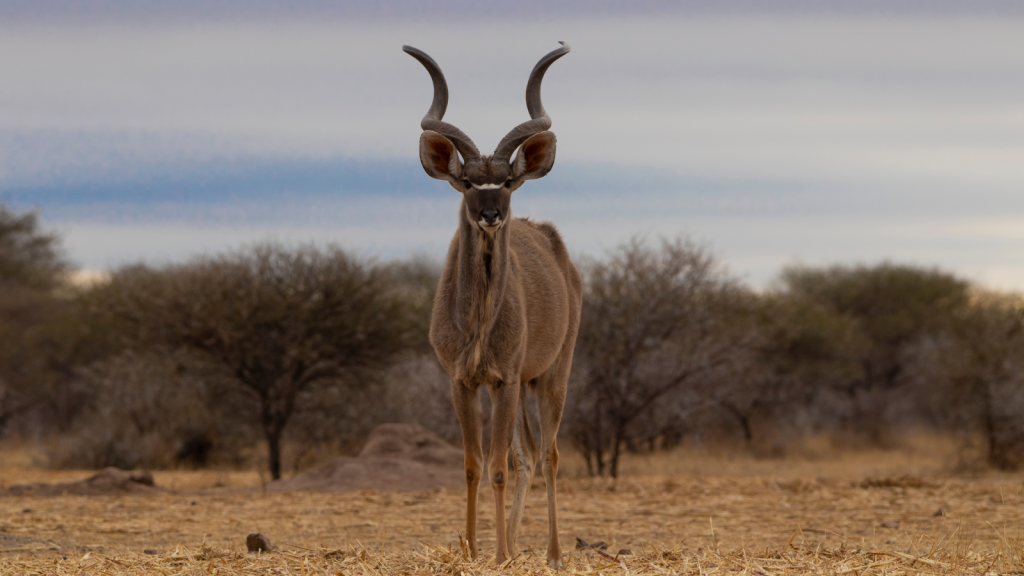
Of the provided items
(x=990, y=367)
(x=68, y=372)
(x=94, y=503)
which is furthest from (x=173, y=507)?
(x=68, y=372)

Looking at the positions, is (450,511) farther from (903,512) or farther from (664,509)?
(903,512)

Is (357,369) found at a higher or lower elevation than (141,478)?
higher

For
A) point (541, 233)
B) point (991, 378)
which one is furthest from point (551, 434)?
point (991, 378)

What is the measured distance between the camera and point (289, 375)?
63.2 ft

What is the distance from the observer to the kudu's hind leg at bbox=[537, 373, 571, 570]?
6637mm

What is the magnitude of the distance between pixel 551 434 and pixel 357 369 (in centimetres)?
1336

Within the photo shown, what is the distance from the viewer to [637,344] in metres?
17.1

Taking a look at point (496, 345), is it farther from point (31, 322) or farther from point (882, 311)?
point (882, 311)

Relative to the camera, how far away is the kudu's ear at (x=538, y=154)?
20.3 ft

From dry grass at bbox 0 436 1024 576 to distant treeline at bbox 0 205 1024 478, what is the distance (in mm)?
3277

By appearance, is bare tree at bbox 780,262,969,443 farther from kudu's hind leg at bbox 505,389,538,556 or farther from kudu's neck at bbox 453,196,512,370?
kudu's neck at bbox 453,196,512,370

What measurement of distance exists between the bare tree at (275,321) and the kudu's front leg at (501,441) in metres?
13.0

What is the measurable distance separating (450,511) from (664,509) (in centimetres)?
253

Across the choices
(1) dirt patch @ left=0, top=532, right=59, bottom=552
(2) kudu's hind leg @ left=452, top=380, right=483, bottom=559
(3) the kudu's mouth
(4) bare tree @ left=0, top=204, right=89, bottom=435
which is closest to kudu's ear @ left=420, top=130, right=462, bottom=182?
(3) the kudu's mouth
